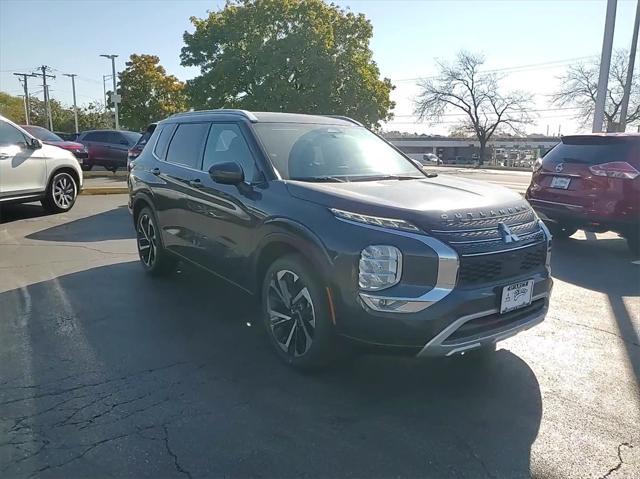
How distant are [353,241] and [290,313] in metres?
0.83

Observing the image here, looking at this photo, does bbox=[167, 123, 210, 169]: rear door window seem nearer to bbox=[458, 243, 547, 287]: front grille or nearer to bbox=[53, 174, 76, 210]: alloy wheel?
bbox=[458, 243, 547, 287]: front grille

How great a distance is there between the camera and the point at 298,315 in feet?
11.4

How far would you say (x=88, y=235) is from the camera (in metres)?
8.15

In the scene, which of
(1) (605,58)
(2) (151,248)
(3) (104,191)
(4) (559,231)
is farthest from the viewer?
(3) (104,191)

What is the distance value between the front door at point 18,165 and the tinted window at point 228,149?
572cm

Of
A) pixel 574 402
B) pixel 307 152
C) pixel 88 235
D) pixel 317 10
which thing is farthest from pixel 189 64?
pixel 574 402

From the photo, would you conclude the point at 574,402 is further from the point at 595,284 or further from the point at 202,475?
the point at 595,284

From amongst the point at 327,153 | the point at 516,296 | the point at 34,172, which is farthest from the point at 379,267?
the point at 34,172

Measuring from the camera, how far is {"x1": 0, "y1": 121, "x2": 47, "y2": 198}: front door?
8.54 metres

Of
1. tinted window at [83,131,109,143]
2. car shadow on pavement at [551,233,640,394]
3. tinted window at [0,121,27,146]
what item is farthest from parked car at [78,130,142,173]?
car shadow on pavement at [551,233,640,394]

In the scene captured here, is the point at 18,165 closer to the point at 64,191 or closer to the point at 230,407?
the point at 64,191

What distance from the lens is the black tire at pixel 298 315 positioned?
3230mm

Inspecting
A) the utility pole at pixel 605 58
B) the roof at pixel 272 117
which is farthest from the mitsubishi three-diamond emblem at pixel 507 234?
the utility pole at pixel 605 58

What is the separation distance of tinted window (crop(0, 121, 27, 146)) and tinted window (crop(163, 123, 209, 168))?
504 cm
